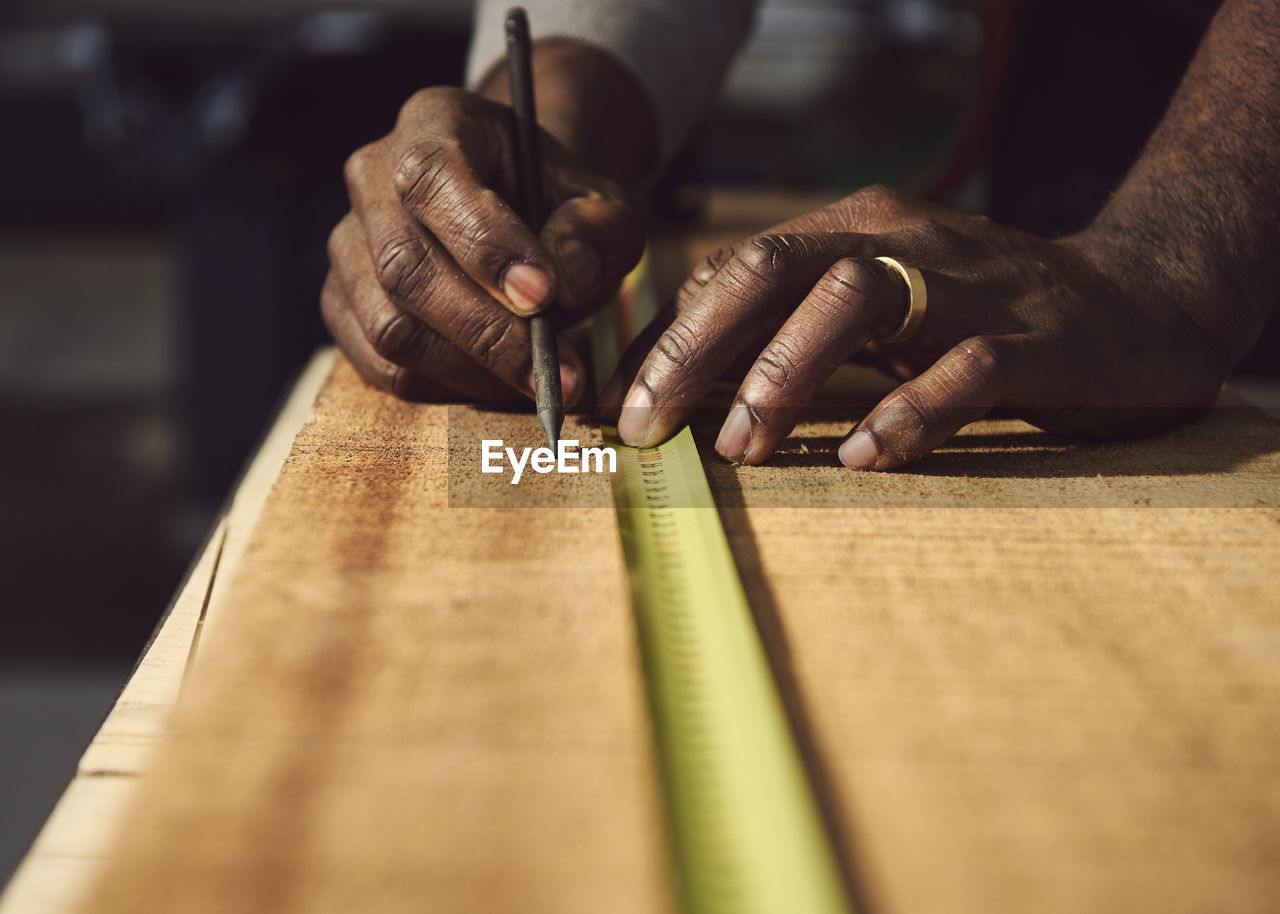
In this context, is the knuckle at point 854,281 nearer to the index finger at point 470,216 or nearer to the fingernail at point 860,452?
the fingernail at point 860,452

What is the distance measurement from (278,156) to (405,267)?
2201 millimetres

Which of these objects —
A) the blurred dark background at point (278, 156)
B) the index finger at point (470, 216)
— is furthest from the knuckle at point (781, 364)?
the blurred dark background at point (278, 156)

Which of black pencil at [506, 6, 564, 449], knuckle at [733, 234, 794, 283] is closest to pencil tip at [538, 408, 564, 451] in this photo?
black pencil at [506, 6, 564, 449]

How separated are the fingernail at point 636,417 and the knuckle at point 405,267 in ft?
0.79

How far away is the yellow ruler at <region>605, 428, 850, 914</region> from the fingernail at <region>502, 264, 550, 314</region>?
0.25 m

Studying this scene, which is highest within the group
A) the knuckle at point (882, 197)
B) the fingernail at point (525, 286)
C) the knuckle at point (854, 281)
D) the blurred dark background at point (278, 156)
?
the knuckle at point (882, 197)

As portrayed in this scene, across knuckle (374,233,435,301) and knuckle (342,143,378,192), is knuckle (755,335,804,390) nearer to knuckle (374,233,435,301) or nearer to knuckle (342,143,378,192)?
knuckle (374,233,435,301)

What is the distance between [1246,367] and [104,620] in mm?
3040

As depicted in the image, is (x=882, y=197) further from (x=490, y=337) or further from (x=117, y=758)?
(x=117, y=758)

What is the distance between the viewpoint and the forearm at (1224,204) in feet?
3.55

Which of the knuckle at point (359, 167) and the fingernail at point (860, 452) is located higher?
the knuckle at point (359, 167)


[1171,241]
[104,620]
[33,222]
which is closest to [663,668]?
[1171,241]

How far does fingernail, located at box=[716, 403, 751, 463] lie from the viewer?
2.97 ft

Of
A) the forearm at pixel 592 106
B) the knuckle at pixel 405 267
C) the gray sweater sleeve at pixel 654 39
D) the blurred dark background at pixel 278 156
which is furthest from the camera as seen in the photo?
the blurred dark background at pixel 278 156
